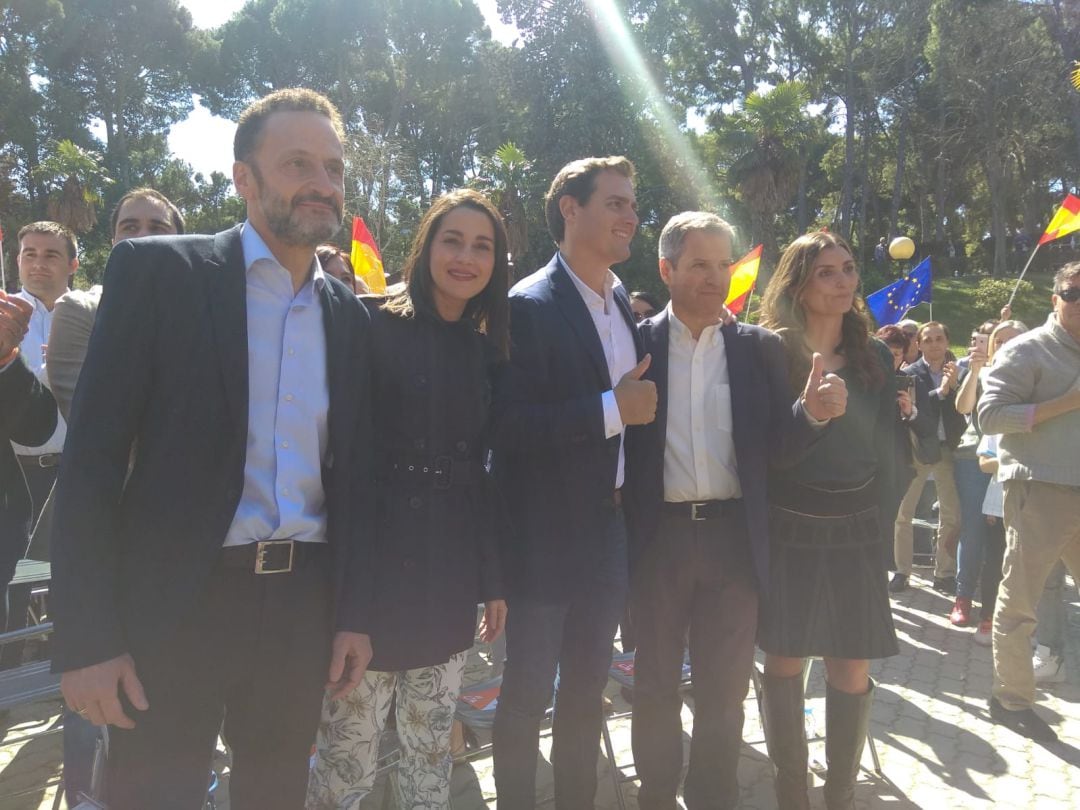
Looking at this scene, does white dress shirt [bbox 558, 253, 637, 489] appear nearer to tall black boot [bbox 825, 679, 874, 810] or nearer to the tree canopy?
tall black boot [bbox 825, 679, 874, 810]

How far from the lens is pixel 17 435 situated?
9.29 ft

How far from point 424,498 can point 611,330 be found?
0.97m

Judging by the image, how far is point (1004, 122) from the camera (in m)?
29.9

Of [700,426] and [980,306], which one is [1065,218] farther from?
[980,306]

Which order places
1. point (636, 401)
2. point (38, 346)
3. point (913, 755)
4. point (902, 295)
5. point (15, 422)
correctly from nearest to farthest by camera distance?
point (636, 401) < point (15, 422) < point (913, 755) < point (38, 346) < point (902, 295)

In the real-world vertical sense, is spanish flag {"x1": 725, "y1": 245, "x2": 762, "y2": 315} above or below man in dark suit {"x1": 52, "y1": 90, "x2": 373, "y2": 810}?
above

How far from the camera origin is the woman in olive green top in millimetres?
2869

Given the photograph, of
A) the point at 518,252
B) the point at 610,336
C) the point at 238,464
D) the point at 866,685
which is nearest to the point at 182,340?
the point at 238,464

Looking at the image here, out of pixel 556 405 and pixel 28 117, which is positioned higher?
pixel 28 117

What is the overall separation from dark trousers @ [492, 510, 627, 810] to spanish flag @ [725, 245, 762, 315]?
2871mm

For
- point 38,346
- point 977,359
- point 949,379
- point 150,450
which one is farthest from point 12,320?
point 949,379

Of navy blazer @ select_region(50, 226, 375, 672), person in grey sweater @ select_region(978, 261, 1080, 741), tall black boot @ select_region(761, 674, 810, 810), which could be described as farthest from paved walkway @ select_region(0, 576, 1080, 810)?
navy blazer @ select_region(50, 226, 375, 672)

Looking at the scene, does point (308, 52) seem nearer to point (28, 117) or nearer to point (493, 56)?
point (493, 56)

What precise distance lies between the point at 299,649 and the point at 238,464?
1.61ft
